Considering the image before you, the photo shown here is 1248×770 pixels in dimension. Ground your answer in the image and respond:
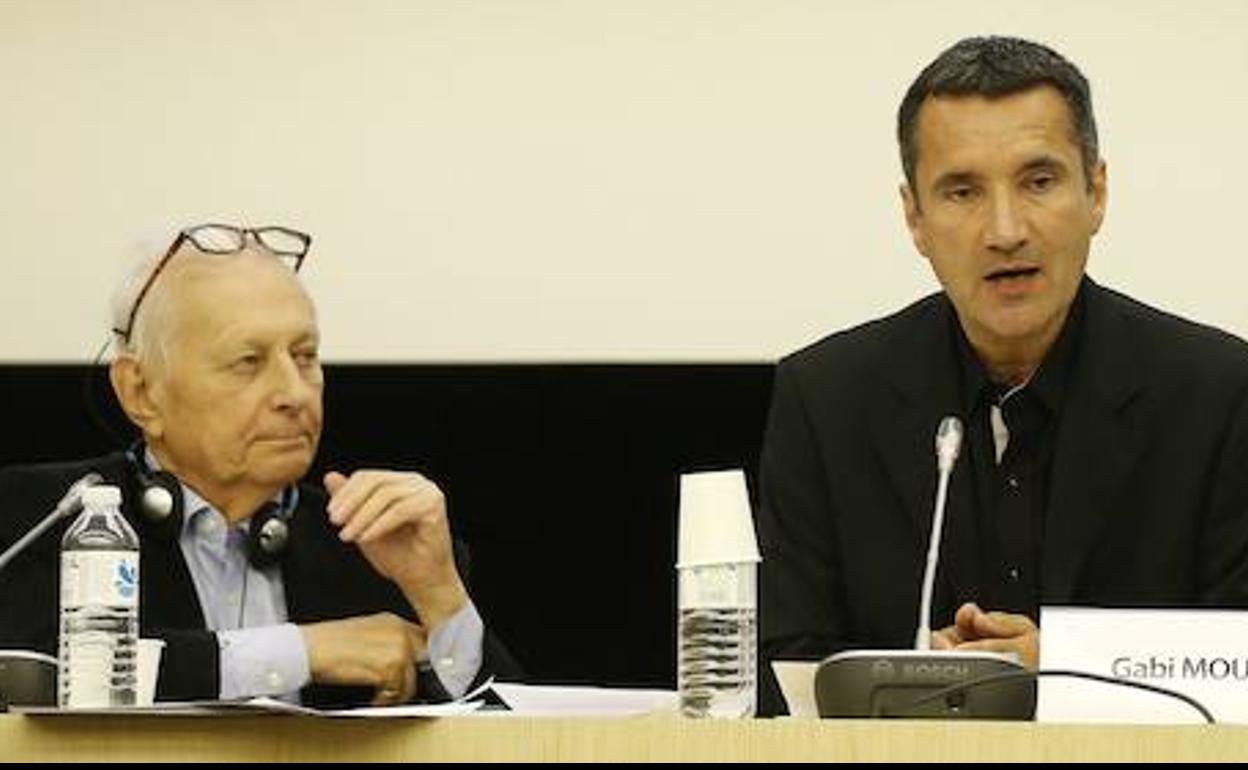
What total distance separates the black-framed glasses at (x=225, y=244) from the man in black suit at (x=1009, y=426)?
0.61 metres

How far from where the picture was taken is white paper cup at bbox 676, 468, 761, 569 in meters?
2.28

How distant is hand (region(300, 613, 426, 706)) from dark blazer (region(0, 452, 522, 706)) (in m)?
0.04

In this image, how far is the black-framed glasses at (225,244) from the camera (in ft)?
10.6

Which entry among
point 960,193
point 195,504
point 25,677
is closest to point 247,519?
point 195,504

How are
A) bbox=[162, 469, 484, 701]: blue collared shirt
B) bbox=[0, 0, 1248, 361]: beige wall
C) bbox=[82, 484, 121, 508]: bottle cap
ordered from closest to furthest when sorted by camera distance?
bbox=[82, 484, 121, 508]: bottle cap → bbox=[162, 469, 484, 701]: blue collared shirt → bbox=[0, 0, 1248, 361]: beige wall

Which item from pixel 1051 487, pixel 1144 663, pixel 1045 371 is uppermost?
pixel 1045 371

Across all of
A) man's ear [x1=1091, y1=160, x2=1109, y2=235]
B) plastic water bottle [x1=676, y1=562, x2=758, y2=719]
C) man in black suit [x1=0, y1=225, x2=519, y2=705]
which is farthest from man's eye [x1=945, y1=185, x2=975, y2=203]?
plastic water bottle [x1=676, y1=562, x2=758, y2=719]

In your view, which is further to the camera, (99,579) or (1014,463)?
(1014,463)

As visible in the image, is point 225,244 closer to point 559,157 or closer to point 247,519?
point 247,519

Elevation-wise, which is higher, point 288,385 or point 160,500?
point 288,385

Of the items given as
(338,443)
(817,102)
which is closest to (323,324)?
(338,443)

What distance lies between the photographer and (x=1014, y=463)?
3.02 metres

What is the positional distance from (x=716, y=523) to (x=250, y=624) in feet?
3.19

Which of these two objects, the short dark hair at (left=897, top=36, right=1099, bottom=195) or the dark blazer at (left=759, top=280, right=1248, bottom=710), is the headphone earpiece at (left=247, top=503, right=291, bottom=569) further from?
the short dark hair at (left=897, top=36, right=1099, bottom=195)
